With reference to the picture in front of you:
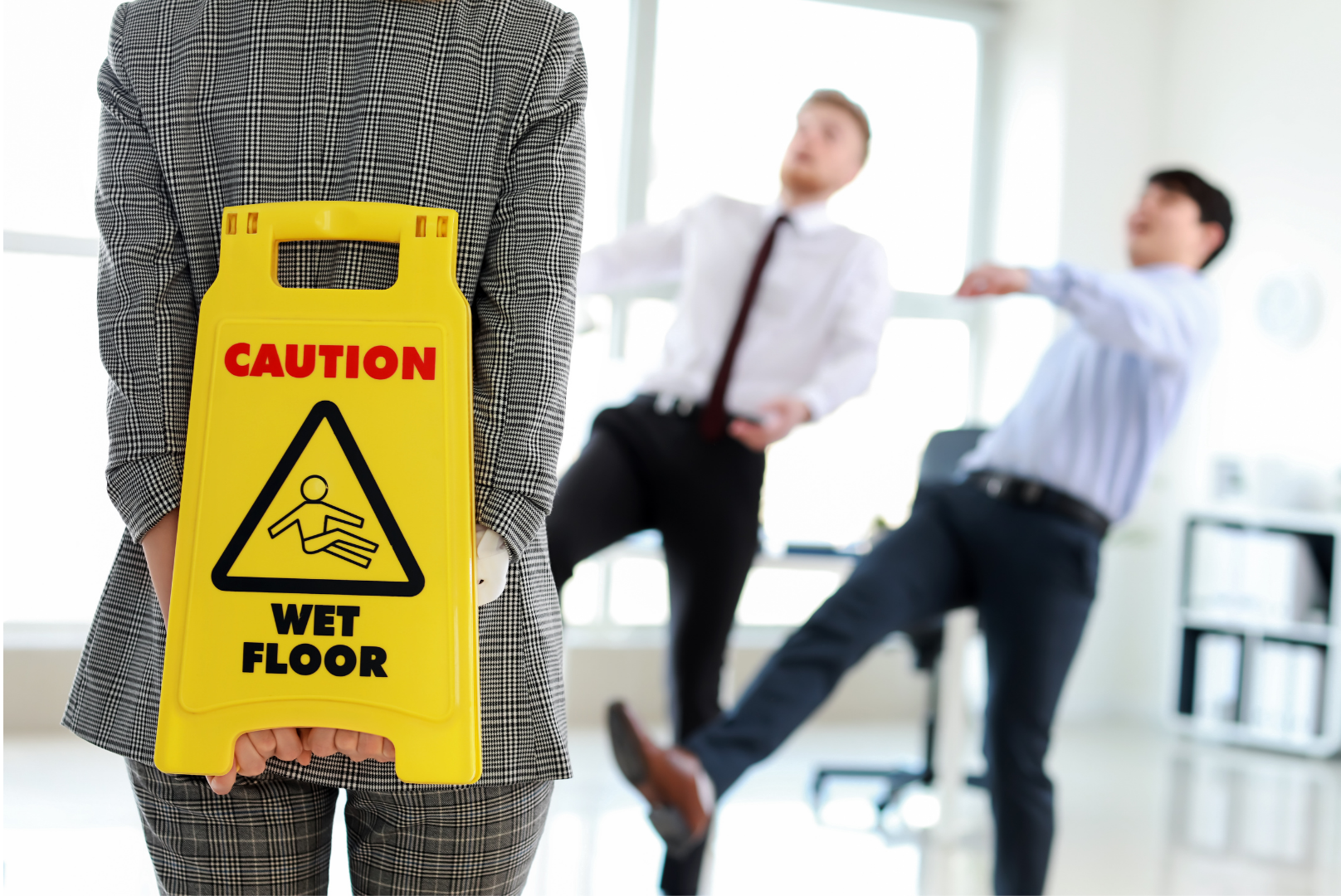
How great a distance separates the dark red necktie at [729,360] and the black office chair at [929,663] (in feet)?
3.74

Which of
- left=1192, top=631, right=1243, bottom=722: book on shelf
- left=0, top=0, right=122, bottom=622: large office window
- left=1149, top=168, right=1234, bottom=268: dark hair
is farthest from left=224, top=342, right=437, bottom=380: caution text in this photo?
left=1192, top=631, right=1243, bottom=722: book on shelf

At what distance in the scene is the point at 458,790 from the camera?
0.90m

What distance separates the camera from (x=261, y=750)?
779 mm

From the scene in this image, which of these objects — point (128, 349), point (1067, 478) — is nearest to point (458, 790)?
point (128, 349)

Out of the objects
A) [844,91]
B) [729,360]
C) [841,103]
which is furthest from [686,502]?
[844,91]

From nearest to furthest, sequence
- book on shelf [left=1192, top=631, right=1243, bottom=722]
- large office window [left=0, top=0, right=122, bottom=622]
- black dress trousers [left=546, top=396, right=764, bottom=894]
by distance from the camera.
Answer: black dress trousers [left=546, top=396, right=764, bottom=894]
large office window [left=0, top=0, right=122, bottom=622]
book on shelf [left=1192, top=631, right=1243, bottom=722]

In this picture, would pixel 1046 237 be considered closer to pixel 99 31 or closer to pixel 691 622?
pixel 691 622

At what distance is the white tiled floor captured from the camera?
2.70 m

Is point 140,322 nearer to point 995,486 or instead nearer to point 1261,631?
point 995,486

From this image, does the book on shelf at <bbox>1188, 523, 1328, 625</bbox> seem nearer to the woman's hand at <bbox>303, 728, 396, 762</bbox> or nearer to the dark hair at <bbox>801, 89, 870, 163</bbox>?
the dark hair at <bbox>801, 89, 870, 163</bbox>

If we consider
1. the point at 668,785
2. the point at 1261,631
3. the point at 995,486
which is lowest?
the point at 1261,631

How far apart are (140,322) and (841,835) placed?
2.75 meters

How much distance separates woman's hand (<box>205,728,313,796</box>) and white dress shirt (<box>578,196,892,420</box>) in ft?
5.00

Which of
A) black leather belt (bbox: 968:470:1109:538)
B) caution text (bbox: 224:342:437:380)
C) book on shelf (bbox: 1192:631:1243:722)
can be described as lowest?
book on shelf (bbox: 1192:631:1243:722)
